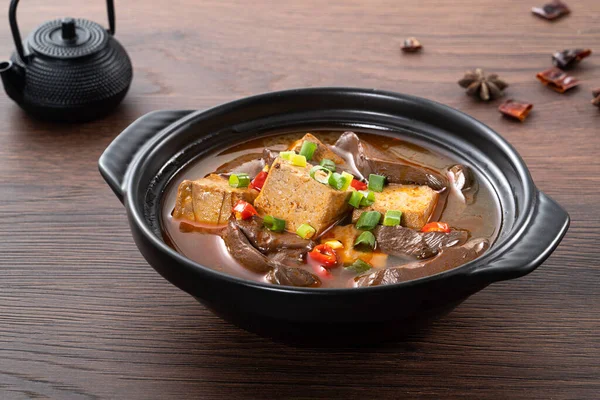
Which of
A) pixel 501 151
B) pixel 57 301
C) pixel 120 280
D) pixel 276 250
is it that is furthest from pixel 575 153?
pixel 57 301

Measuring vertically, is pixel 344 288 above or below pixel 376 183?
above

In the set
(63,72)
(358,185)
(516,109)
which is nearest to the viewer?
(358,185)

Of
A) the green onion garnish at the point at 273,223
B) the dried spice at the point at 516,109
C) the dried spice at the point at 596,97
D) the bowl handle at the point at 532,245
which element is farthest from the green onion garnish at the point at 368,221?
the dried spice at the point at 596,97

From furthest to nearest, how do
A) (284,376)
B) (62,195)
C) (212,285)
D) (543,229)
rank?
(62,195) < (284,376) < (543,229) < (212,285)

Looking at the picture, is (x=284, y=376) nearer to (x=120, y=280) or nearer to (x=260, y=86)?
(x=120, y=280)

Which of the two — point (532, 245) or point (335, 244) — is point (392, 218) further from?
point (532, 245)

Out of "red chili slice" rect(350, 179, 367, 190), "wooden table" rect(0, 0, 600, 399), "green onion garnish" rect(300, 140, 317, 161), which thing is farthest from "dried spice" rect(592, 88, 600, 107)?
"green onion garnish" rect(300, 140, 317, 161)

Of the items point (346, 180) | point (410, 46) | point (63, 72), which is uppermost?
point (346, 180)

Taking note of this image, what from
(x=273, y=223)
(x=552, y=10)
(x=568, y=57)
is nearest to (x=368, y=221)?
(x=273, y=223)
